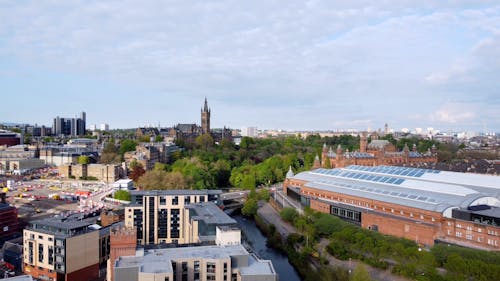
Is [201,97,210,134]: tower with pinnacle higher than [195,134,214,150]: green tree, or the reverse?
[201,97,210,134]: tower with pinnacle

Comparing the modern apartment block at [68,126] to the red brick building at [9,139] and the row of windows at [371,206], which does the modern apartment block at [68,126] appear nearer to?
the red brick building at [9,139]

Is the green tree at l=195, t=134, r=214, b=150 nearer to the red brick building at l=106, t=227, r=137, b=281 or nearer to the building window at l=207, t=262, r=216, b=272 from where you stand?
the red brick building at l=106, t=227, r=137, b=281

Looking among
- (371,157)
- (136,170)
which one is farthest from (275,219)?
(136,170)

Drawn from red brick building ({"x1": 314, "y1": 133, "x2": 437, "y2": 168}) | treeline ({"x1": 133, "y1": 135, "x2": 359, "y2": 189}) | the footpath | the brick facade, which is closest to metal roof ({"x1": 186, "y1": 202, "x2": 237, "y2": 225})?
the footpath

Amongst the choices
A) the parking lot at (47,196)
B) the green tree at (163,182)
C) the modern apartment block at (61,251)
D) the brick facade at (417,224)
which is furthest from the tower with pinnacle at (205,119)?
the modern apartment block at (61,251)

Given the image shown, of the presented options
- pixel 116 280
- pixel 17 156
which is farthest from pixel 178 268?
pixel 17 156

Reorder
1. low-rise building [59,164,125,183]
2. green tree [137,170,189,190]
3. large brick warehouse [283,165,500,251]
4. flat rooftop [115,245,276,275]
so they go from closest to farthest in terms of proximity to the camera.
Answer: flat rooftop [115,245,276,275] → large brick warehouse [283,165,500,251] → green tree [137,170,189,190] → low-rise building [59,164,125,183]

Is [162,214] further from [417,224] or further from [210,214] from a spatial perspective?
[417,224]

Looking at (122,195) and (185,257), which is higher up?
(185,257)

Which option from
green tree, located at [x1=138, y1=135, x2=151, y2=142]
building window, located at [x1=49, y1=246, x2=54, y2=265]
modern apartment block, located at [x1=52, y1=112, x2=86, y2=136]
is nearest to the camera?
building window, located at [x1=49, y1=246, x2=54, y2=265]
